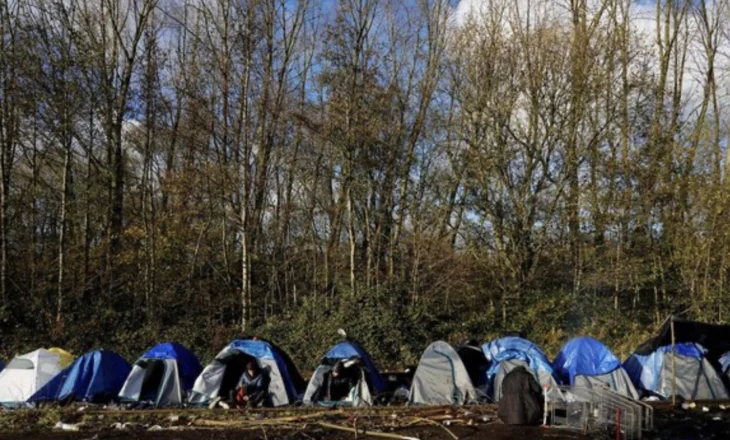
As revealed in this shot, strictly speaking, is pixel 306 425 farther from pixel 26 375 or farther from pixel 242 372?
pixel 26 375

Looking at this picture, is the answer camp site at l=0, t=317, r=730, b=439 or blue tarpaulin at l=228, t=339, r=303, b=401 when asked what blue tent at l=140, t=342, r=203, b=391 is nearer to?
camp site at l=0, t=317, r=730, b=439

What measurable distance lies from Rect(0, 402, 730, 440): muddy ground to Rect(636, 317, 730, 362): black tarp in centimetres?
146

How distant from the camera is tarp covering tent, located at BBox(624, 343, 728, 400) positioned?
1153 centimetres

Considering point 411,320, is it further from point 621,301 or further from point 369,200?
point 621,301

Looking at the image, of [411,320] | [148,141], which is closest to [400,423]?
[411,320]

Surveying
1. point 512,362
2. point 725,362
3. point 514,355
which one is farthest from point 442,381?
point 725,362

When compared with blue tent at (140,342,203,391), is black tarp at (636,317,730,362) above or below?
above

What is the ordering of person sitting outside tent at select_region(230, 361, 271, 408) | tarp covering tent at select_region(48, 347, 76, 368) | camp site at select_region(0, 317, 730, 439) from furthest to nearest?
1. tarp covering tent at select_region(48, 347, 76, 368)
2. person sitting outside tent at select_region(230, 361, 271, 408)
3. camp site at select_region(0, 317, 730, 439)

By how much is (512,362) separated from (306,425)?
4355 millimetres

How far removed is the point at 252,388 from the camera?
36.1 ft

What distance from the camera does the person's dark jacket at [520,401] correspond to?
8672 mm

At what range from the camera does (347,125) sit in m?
18.8

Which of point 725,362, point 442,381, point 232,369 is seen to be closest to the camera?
point 442,381

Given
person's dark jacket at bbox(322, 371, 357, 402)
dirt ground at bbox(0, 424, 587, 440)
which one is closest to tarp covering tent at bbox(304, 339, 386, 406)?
person's dark jacket at bbox(322, 371, 357, 402)
